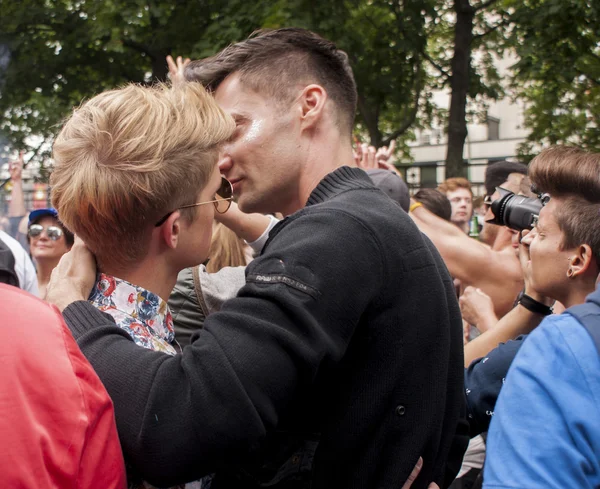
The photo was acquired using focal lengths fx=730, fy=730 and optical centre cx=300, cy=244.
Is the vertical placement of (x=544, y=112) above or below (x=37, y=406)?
above

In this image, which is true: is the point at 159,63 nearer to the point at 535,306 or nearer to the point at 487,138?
the point at 535,306

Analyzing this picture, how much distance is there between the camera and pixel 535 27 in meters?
11.6

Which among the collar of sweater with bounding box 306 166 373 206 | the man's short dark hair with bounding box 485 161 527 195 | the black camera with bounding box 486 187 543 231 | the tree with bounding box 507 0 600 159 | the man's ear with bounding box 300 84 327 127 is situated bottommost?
the black camera with bounding box 486 187 543 231

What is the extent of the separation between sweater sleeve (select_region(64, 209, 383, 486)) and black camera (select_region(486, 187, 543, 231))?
1527mm

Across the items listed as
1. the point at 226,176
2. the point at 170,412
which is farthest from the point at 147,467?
the point at 226,176

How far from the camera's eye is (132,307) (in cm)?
165

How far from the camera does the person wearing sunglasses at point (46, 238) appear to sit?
16.7 feet

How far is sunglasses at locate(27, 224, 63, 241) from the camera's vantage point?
505 centimetres

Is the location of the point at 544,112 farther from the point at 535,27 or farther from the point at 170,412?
the point at 170,412

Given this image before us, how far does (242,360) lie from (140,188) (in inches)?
18.6

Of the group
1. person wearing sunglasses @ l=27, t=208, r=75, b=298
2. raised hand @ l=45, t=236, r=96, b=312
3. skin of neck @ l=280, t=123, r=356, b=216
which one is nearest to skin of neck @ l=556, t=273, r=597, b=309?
skin of neck @ l=280, t=123, r=356, b=216

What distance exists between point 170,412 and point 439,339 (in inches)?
23.5

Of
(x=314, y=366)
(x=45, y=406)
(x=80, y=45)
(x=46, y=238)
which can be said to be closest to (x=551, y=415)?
(x=314, y=366)

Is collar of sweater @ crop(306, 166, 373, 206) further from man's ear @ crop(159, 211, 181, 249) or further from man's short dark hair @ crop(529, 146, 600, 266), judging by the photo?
man's short dark hair @ crop(529, 146, 600, 266)
